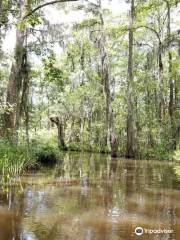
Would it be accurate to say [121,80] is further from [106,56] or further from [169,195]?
[169,195]

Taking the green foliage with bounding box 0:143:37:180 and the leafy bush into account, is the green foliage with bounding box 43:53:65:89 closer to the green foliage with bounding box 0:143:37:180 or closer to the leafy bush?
the leafy bush

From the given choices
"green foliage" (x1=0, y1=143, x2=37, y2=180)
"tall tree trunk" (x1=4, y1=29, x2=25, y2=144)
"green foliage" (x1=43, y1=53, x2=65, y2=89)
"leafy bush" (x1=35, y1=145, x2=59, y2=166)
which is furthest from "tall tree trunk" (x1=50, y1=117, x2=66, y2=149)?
"green foliage" (x1=0, y1=143, x2=37, y2=180)

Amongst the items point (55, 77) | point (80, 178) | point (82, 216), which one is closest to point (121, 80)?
point (55, 77)

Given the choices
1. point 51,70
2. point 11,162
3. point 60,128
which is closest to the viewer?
point 11,162

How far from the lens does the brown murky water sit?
202 inches

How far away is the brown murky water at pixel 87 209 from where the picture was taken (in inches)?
202

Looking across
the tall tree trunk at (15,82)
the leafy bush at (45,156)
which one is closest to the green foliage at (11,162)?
the leafy bush at (45,156)

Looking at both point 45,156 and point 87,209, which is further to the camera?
point 45,156

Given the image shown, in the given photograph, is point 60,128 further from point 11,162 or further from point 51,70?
point 11,162

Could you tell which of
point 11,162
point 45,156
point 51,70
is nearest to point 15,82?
point 51,70

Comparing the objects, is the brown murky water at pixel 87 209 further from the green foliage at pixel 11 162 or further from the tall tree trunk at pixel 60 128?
the tall tree trunk at pixel 60 128

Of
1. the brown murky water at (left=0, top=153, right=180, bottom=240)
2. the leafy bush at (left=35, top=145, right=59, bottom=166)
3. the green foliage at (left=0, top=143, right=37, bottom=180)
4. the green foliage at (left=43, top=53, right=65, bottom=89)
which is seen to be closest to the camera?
the brown murky water at (left=0, top=153, right=180, bottom=240)

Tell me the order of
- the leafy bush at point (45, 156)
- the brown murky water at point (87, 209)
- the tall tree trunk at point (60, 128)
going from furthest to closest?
the tall tree trunk at point (60, 128) < the leafy bush at point (45, 156) < the brown murky water at point (87, 209)

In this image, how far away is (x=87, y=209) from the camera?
6.69 metres
